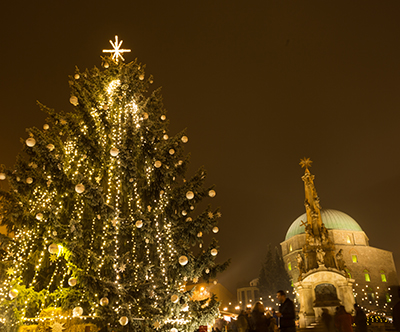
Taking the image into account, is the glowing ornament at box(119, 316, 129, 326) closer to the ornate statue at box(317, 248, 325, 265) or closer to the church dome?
the ornate statue at box(317, 248, 325, 265)

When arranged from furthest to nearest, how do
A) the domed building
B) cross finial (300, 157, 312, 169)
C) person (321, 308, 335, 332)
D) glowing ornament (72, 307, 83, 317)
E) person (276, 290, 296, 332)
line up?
1. cross finial (300, 157, 312, 169)
2. the domed building
3. person (321, 308, 335, 332)
4. glowing ornament (72, 307, 83, 317)
5. person (276, 290, 296, 332)

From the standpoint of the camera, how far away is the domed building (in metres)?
24.3

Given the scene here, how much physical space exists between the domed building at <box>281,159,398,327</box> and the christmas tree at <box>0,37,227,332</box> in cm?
1514

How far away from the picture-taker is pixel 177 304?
357 inches

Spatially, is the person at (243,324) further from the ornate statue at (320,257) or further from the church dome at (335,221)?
the church dome at (335,221)

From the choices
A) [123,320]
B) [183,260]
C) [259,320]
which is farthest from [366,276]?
[123,320]

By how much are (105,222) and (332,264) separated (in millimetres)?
22414

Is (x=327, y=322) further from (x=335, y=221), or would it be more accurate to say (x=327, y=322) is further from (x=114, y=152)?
(x=335, y=221)

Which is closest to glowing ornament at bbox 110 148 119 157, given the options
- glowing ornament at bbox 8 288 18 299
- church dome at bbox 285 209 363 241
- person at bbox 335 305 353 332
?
glowing ornament at bbox 8 288 18 299

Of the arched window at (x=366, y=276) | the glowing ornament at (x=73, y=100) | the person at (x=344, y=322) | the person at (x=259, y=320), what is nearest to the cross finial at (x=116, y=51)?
the glowing ornament at (x=73, y=100)

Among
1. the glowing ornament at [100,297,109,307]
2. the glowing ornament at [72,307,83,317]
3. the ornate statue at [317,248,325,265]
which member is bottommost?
the glowing ornament at [72,307,83,317]

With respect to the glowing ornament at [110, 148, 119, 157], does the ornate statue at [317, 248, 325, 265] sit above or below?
above

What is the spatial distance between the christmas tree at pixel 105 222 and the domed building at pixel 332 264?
596 inches

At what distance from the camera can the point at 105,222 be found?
8859mm
